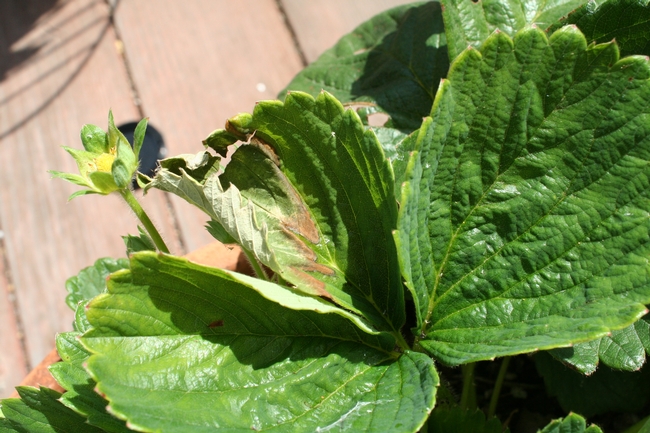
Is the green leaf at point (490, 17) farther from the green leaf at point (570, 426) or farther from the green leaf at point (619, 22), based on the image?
the green leaf at point (570, 426)

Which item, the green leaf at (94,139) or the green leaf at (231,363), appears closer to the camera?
the green leaf at (231,363)

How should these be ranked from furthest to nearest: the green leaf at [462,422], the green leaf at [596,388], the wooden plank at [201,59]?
the wooden plank at [201,59]
the green leaf at [596,388]
the green leaf at [462,422]

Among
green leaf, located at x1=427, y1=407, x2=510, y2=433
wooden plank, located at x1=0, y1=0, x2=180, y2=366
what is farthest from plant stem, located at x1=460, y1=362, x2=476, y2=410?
wooden plank, located at x1=0, y1=0, x2=180, y2=366

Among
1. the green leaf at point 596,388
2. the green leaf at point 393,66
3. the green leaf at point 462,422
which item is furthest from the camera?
the green leaf at point 393,66

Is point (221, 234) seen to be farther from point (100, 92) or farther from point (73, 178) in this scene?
point (100, 92)

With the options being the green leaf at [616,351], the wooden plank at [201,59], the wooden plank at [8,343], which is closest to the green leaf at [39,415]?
the green leaf at [616,351]

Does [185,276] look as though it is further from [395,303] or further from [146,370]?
[395,303]

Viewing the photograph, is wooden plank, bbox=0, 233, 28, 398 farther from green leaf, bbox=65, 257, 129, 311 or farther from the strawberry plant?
the strawberry plant
